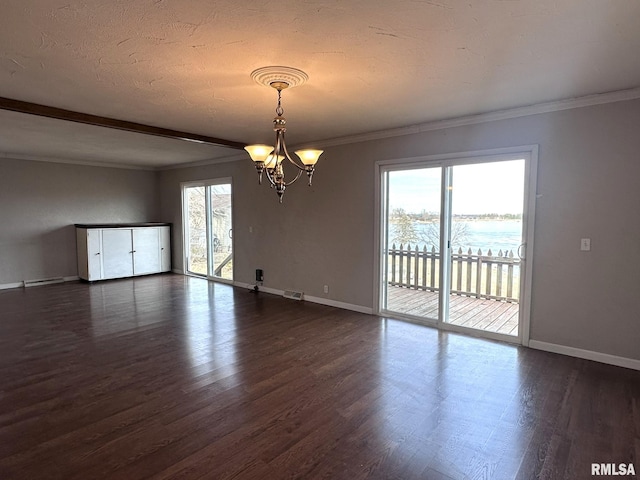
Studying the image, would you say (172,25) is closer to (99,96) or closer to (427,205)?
(99,96)

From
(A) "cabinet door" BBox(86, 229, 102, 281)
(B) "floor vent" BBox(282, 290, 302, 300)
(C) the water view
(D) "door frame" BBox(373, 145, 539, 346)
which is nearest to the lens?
(D) "door frame" BBox(373, 145, 539, 346)

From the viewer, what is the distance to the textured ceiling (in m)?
1.89

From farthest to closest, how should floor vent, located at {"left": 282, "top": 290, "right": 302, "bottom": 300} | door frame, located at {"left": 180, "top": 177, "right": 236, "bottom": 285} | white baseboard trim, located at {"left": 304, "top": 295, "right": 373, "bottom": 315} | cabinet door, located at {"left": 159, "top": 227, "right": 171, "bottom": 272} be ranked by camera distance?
cabinet door, located at {"left": 159, "top": 227, "right": 171, "bottom": 272}
door frame, located at {"left": 180, "top": 177, "right": 236, "bottom": 285}
floor vent, located at {"left": 282, "top": 290, "right": 302, "bottom": 300}
white baseboard trim, located at {"left": 304, "top": 295, "right": 373, "bottom": 315}

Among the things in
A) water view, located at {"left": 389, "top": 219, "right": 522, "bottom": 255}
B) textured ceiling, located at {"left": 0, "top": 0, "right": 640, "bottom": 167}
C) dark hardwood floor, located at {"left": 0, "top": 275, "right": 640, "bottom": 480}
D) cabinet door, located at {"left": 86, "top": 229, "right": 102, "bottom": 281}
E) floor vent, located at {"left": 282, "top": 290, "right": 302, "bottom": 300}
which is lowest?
dark hardwood floor, located at {"left": 0, "top": 275, "right": 640, "bottom": 480}

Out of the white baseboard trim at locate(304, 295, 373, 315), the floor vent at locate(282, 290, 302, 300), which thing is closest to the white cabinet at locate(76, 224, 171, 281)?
the floor vent at locate(282, 290, 302, 300)

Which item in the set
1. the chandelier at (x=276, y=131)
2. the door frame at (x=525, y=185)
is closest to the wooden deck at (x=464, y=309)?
the door frame at (x=525, y=185)

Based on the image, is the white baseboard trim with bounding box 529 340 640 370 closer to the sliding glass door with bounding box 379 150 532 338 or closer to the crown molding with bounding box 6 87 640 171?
the sliding glass door with bounding box 379 150 532 338

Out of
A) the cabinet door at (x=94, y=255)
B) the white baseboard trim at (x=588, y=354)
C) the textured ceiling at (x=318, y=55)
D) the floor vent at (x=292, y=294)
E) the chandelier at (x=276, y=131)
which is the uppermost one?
the textured ceiling at (x=318, y=55)

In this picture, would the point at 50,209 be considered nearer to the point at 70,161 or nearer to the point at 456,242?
the point at 70,161

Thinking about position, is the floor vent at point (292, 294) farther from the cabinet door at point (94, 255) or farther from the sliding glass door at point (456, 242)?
the cabinet door at point (94, 255)

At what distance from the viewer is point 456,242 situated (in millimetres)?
4258

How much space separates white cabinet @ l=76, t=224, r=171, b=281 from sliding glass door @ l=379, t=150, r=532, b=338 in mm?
5579

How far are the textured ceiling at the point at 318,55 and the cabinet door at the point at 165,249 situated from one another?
4323 mm

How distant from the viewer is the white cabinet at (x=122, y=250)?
7.09 meters
